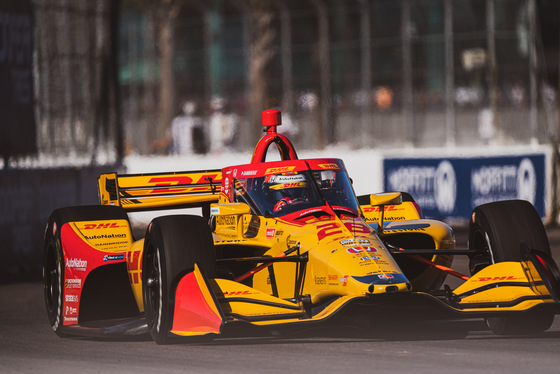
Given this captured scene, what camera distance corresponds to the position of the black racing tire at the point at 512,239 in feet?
26.3

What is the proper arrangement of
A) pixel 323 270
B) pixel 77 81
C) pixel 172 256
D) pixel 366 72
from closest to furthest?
pixel 172 256, pixel 323 270, pixel 77 81, pixel 366 72

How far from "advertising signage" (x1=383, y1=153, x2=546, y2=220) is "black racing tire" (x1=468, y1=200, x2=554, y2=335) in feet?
34.7

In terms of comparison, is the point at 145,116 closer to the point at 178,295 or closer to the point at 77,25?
the point at 77,25

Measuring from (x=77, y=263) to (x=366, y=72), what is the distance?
14989 mm

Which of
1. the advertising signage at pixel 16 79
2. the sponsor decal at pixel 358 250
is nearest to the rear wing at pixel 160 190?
the sponsor decal at pixel 358 250

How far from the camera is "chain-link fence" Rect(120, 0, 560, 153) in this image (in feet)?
70.8

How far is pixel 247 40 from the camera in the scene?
998 inches

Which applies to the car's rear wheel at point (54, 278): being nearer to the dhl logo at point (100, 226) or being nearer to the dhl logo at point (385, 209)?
the dhl logo at point (100, 226)

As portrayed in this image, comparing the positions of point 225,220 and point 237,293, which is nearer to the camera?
point 237,293

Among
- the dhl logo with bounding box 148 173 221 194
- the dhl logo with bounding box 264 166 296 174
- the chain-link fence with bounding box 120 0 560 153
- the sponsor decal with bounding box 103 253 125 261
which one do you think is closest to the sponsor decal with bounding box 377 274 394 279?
the dhl logo with bounding box 264 166 296 174

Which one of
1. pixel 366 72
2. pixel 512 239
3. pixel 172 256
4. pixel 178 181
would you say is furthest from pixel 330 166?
pixel 366 72

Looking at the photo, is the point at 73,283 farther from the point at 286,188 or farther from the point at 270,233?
the point at 286,188

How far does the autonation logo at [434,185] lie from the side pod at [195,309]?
12040 millimetres

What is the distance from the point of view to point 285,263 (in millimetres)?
8203
